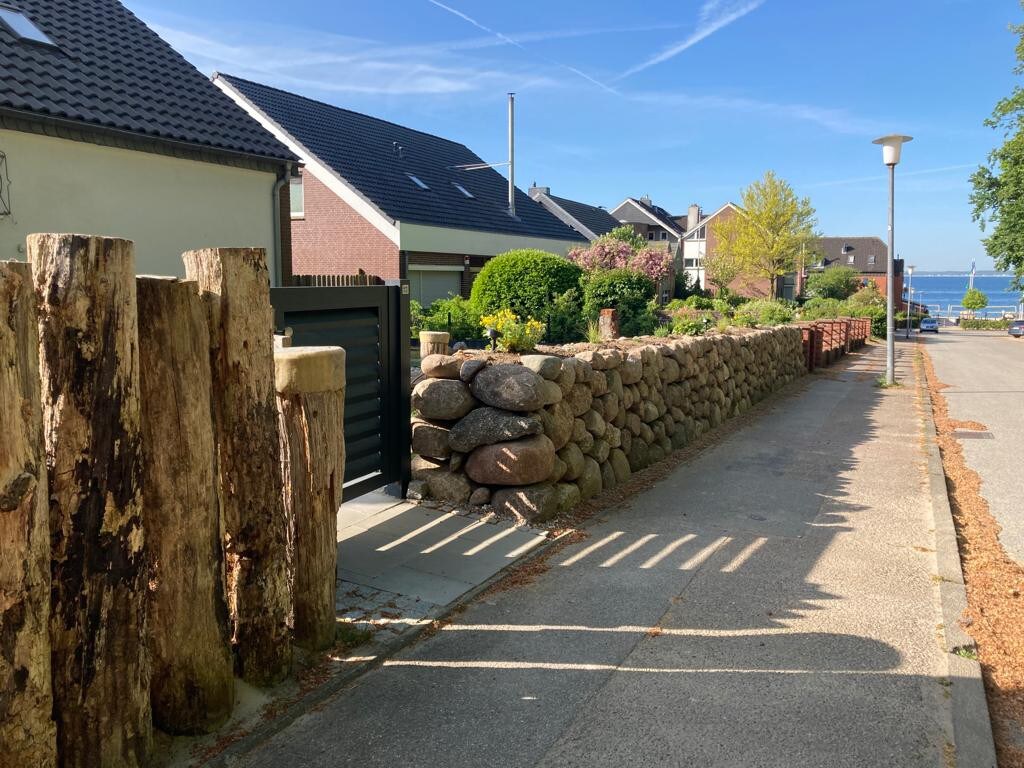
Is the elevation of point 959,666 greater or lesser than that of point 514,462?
lesser

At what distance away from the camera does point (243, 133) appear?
1288 centimetres

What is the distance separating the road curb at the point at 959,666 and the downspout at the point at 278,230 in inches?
422

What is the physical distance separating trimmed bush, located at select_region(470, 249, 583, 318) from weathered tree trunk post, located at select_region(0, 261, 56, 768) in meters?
14.9

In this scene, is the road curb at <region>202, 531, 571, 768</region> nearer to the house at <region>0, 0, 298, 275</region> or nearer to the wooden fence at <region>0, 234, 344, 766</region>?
the wooden fence at <region>0, 234, 344, 766</region>

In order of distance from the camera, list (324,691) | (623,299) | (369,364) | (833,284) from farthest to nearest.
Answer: (833,284) → (623,299) → (369,364) → (324,691)

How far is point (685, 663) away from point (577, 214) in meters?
41.0

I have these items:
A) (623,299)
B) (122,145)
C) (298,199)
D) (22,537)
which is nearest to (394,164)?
(298,199)

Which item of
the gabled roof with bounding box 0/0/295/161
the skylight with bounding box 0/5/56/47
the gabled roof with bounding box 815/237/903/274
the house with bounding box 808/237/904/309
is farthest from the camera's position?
the gabled roof with bounding box 815/237/903/274

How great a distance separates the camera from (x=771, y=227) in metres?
41.2

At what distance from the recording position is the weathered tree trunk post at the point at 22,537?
2285 mm

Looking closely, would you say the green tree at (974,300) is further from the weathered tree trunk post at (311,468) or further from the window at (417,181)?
the weathered tree trunk post at (311,468)

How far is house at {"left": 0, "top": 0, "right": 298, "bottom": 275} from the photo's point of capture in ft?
31.9

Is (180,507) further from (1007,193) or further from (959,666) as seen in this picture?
(1007,193)

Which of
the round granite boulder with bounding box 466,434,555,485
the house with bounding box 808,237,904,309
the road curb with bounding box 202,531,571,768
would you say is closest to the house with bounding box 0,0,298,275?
the round granite boulder with bounding box 466,434,555,485
